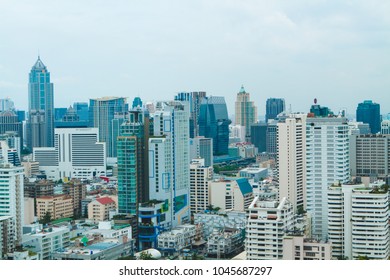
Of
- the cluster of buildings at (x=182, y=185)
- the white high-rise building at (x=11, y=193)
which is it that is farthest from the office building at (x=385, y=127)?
the white high-rise building at (x=11, y=193)

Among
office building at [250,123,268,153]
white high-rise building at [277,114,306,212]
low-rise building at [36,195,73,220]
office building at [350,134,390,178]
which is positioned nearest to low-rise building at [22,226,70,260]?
low-rise building at [36,195,73,220]

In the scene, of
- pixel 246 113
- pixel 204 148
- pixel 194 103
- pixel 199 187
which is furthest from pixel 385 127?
pixel 199 187

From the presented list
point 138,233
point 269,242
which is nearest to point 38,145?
point 138,233

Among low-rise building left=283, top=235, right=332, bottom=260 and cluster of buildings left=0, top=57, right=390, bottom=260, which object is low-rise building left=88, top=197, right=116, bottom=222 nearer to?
cluster of buildings left=0, top=57, right=390, bottom=260

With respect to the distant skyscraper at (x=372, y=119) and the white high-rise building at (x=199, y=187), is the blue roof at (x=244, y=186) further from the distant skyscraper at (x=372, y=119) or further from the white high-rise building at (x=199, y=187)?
the distant skyscraper at (x=372, y=119)
